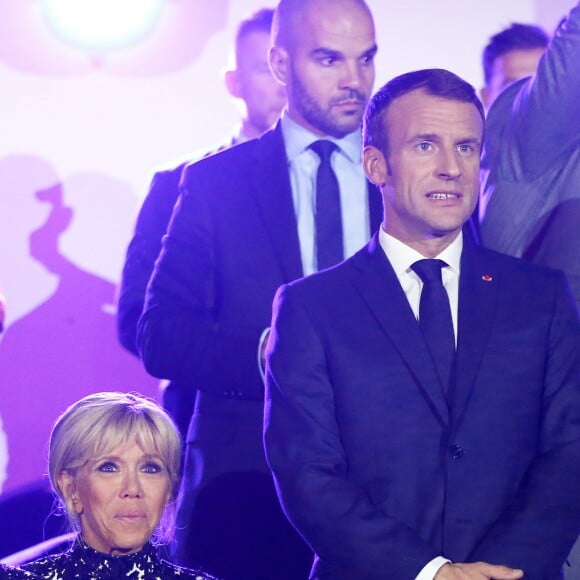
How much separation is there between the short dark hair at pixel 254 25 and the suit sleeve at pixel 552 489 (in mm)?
2044

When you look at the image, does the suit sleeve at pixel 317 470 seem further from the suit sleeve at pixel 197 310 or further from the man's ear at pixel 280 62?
the man's ear at pixel 280 62

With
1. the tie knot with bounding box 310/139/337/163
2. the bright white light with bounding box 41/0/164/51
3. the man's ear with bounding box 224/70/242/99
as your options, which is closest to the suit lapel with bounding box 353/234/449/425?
the tie knot with bounding box 310/139/337/163

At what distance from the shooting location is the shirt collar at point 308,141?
3.49 m

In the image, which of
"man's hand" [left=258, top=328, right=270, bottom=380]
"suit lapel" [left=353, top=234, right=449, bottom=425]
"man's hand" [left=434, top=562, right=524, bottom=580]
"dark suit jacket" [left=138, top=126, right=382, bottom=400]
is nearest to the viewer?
"man's hand" [left=434, top=562, right=524, bottom=580]

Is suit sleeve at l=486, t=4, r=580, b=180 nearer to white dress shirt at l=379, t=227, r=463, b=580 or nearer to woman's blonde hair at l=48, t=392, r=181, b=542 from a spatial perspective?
white dress shirt at l=379, t=227, r=463, b=580

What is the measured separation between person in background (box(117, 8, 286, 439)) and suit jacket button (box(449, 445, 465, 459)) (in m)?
0.86

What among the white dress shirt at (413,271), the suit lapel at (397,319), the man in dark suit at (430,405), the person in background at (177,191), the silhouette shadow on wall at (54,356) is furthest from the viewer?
the silhouette shadow on wall at (54,356)

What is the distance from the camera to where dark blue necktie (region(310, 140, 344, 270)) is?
335cm

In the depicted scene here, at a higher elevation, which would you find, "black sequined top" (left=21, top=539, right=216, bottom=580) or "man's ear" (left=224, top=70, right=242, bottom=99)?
"man's ear" (left=224, top=70, right=242, bottom=99)

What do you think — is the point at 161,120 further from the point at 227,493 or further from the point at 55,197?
the point at 227,493

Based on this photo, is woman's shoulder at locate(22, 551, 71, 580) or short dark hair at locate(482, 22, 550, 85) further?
short dark hair at locate(482, 22, 550, 85)

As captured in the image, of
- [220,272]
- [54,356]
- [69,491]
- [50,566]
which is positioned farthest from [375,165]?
[54,356]

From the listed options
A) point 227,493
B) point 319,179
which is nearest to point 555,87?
point 319,179

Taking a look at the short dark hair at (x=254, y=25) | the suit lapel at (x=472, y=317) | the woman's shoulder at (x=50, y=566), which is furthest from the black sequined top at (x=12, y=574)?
the short dark hair at (x=254, y=25)
